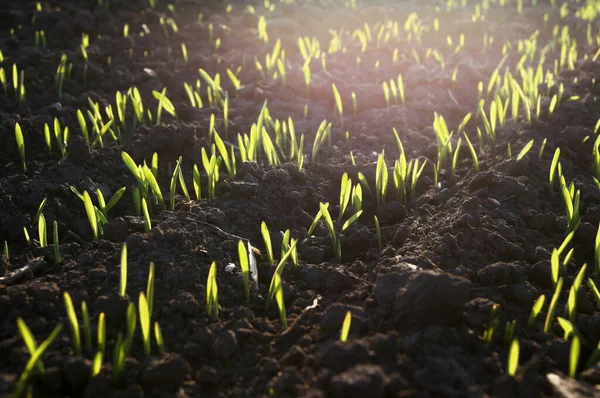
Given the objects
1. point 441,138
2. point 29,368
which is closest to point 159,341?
point 29,368

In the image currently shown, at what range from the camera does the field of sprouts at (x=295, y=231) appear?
1.32 metres

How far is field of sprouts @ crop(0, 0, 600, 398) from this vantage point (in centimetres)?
132

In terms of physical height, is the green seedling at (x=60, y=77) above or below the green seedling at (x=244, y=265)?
above

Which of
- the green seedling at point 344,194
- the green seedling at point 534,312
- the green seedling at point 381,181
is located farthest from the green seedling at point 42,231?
the green seedling at point 534,312

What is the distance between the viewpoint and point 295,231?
200 cm

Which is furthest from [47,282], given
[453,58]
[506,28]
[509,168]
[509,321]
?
[506,28]

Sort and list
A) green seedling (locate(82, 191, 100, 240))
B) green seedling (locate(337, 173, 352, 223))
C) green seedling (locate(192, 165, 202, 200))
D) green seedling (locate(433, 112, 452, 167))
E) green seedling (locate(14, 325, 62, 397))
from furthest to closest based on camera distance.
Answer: green seedling (locate(433, 112, 452, 167)) < green seedling (locate(192, 165, 202, 200)) < green seedling (locate(337, 173, 352, 223)) < green seedling (locate(82, 191, 100, 240)) < green seedling (locate(14, 325, 62, 397))

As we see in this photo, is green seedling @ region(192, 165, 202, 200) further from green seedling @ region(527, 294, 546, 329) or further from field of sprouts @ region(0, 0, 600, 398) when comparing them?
green seedling @ region(527, 294, 546, 329)

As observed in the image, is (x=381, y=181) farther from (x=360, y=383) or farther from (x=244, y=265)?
(x=360, y=383)

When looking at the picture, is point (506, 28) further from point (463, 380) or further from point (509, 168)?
point (463, 380)

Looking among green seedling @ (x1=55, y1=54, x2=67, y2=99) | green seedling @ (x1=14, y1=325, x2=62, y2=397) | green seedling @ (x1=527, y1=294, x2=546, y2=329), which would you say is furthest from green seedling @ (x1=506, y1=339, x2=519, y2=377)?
green seedling @ (x1=55, y1=54, x2=67, y2=99)

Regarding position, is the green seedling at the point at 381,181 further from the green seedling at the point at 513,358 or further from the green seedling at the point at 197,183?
the green seedling at the point at 513,358

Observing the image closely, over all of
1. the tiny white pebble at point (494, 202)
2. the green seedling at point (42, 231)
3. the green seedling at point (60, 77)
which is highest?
the green seedling at point (60, 77)

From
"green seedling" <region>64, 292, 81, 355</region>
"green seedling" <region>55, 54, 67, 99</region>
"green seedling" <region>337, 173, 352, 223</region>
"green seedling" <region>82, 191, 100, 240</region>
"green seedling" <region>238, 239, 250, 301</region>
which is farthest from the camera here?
"green seedling" <region>55, 54, 67, 99</region>
